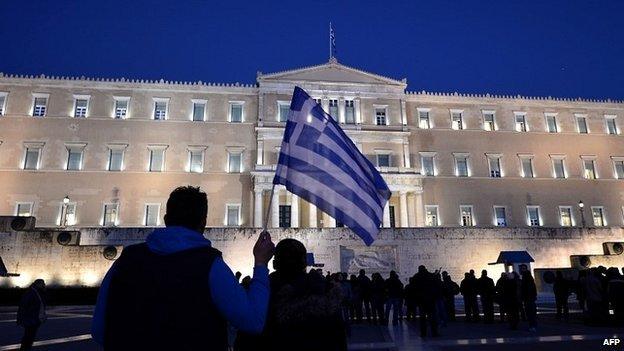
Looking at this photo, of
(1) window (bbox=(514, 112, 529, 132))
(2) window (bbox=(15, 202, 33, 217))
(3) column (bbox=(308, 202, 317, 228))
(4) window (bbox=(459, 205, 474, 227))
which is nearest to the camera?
(3) column (bbox=(308, 202, 317, 228))

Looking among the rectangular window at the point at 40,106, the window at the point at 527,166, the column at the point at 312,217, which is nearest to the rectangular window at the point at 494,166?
the window at the point at 527,166

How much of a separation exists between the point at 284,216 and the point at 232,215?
413cm

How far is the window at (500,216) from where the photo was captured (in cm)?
3641

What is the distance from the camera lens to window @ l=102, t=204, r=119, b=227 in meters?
32.4

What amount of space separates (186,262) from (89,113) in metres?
37.0

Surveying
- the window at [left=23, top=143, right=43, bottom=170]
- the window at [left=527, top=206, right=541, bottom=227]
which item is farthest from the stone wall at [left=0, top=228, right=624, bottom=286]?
the window at [left=23, top=143, right=43, bottom=170]

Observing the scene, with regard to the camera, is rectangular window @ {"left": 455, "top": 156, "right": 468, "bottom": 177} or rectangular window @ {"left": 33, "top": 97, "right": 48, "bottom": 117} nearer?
rectangular window @ {"left": 33, "top": 97, "right": 48, "bottom": 117}

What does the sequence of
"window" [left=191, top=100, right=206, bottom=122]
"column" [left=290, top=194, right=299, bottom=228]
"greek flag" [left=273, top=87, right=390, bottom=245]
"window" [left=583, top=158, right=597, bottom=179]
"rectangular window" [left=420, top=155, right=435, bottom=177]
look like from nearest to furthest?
"greek flag" [left=273, top=87, right=390, bottom=245], "column" [left=290, top=194, right=299, bottom=228], "window" [left=191, top=100, right=206, bottom=122], "rectangular window" [left=420, top=155, right=435, bottom=177], "window" [left=583, top=158, right=597, bottom=179]

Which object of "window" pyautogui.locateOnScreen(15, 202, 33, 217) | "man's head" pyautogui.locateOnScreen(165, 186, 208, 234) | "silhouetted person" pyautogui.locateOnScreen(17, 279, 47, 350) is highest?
"window" pyautogui.locateOnScreen(15, 202, 33, 217)

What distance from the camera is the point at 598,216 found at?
37719 millimetres

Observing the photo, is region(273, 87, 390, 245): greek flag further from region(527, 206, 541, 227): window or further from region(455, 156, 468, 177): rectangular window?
region(527, 206, 541, 227): window

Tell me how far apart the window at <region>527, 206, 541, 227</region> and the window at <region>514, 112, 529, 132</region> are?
741cm

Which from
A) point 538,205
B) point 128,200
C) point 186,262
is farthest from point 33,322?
point 538,205

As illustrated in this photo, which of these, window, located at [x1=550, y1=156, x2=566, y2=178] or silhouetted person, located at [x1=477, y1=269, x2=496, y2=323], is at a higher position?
window, located at [x1=550, y1=156, x2=566, y2=178]
